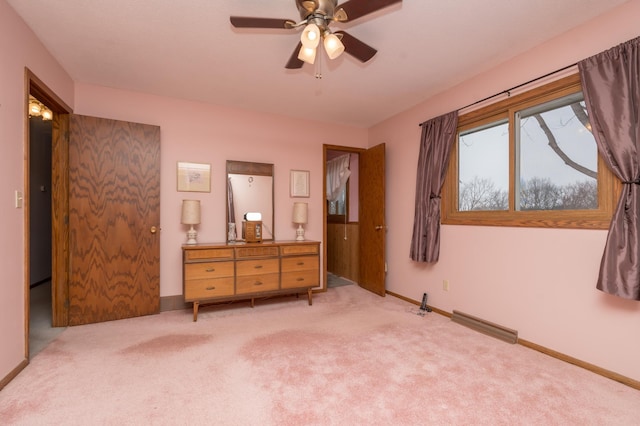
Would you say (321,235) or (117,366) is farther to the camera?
(321,235)

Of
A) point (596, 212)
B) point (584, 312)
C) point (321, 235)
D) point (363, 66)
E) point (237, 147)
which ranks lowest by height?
point (584, 312)

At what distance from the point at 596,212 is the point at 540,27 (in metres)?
1.43

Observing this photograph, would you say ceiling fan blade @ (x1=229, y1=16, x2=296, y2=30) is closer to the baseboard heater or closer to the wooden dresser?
the wooden dresser

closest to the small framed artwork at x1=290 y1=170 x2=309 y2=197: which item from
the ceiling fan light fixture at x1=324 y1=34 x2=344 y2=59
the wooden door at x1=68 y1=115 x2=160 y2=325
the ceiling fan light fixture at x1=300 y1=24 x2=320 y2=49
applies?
the wooden door at x1=68 y1=115 x2=160 y2=325

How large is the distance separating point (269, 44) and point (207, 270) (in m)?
2.26

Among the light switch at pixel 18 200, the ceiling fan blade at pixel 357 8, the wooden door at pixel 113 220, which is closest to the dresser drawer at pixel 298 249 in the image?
the wooden door at pixel 113 220

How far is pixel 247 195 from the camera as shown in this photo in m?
3.91

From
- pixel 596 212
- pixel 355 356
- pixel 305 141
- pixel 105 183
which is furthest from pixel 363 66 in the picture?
pixel 105 183

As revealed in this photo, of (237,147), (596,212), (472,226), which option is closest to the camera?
(596,212)

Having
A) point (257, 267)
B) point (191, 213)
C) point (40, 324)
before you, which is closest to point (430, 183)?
point (257, 267)

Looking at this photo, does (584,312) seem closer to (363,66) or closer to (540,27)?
(540,27)

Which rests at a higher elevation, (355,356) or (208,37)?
(208,37)

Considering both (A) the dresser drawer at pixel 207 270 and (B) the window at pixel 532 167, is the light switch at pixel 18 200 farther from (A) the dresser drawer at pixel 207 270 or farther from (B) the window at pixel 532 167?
(B) the window at pixel 532 167

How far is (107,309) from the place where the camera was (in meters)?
3.08
